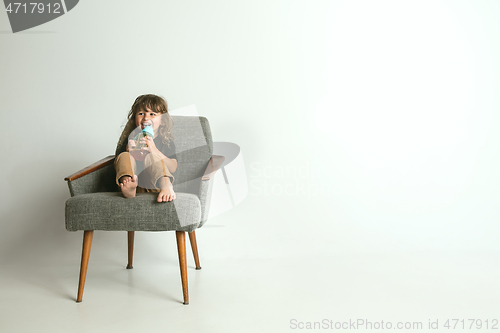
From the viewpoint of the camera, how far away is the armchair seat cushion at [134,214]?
172 cm

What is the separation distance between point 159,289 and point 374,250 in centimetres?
134

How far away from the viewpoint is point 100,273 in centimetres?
221

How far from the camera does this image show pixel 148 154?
204 centimetres

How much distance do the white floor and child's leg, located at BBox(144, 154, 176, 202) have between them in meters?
0.50

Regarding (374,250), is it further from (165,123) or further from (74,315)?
(74,315)

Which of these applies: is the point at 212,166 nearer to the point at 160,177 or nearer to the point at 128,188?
the point at 160,177

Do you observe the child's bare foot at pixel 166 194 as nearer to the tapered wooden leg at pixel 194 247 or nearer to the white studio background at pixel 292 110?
the tapered wooden leg at pixel 194 247

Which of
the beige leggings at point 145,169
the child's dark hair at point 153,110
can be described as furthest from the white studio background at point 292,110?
the beige leggings at point 145,169

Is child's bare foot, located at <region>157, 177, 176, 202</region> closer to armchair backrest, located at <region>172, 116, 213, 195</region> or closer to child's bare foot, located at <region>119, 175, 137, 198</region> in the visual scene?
child's bare foot, located at <region>119, 175, 137, 198</region>

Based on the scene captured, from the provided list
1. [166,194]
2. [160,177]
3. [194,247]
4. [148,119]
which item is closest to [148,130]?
[148,119]

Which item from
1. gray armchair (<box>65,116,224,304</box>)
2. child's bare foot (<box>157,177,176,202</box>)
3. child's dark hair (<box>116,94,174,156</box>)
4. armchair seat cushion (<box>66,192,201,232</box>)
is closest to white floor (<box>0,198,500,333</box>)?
gray armchair (<box>65,116,224,304</box>)

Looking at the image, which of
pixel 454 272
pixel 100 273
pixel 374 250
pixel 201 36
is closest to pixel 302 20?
pixel 201 36

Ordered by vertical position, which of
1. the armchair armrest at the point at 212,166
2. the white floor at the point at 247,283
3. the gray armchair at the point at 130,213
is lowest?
the white floor at the point at 247,283

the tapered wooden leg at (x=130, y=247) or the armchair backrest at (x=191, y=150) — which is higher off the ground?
the armchair backrest at (x=191, y=150)
